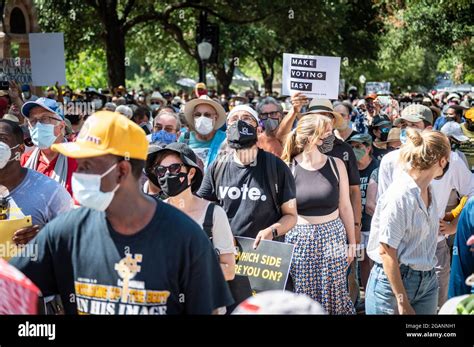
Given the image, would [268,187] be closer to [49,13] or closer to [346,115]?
[346,115]

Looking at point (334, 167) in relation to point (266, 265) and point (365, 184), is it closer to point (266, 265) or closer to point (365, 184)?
point (266, 265)

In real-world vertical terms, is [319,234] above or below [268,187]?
below

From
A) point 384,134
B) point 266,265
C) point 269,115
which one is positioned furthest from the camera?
point 384,134

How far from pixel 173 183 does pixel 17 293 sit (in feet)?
6.04

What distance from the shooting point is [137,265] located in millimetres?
3088

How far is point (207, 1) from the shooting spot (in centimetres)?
2320

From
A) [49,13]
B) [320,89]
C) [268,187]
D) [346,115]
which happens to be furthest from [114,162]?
[49,13]

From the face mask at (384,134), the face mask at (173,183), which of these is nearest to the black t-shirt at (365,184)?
the face mask at (384,134)

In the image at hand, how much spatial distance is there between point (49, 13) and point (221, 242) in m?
18.6

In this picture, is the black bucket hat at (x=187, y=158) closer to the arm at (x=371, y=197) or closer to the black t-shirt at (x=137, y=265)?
the black t-shirt at (x=137, y=265)

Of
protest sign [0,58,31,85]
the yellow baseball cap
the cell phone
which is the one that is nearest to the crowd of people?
the yellow baseball cap

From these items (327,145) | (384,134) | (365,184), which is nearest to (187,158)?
(327,145)

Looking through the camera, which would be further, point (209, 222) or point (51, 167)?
point (51, 167)
